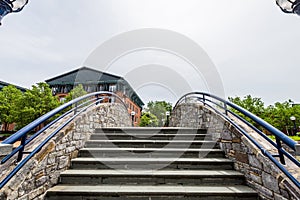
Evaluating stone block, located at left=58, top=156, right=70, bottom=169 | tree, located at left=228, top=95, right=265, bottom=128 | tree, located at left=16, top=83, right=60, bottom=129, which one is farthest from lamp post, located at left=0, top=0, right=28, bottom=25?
tree, located at left=228, top=95, right=265, bottom=128

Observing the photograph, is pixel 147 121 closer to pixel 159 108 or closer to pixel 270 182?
pixel 159 108

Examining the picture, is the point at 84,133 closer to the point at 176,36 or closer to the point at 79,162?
the point at 79,162

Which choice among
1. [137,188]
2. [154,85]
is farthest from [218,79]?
[154,85]

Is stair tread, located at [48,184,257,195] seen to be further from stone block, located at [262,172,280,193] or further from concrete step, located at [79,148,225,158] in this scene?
concrete step, located at [79,148,225,158]

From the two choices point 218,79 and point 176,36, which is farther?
point 176,36

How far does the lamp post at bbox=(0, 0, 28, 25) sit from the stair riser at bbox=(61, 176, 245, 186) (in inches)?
89.7

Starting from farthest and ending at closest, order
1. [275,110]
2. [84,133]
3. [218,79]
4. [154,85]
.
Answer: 1. [275,110]
2. [154,85]
3. [218,79]
4. [84,133]

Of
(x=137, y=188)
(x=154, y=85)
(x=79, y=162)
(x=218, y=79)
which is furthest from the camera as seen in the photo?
(x=154, y=85)

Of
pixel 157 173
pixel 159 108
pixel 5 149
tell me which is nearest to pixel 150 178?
pixel 157 173

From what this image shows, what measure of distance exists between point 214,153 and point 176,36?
5.50 metres

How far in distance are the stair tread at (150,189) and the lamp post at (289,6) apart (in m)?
2.26

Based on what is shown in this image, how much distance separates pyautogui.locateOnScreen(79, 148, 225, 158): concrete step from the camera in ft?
9.35

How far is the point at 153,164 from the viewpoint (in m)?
2.61

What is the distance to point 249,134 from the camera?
230cm
